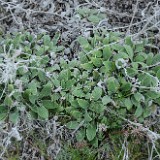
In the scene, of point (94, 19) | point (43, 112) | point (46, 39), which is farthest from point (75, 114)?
point (94, 19)

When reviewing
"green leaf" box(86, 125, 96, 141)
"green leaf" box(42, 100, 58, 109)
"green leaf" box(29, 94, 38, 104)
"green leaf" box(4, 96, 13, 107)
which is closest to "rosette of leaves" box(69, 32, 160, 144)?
"green leaf" box(86, 125, 96, 141)

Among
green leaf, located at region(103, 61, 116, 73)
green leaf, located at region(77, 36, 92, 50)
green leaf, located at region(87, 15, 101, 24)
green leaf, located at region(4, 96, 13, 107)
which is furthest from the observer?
green leaf, located at region(87, 15, 101, 24)

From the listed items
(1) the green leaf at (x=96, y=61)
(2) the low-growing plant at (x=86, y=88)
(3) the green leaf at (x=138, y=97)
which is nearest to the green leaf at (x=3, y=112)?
(2) the low-growing plant at (x=86, y=88)

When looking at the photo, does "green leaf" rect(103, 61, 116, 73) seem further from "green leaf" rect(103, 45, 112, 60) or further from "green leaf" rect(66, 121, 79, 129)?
"green leaf" rect(66, 121, 79, 129)

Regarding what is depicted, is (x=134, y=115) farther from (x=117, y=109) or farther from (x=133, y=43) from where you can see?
(x=133, y=43)

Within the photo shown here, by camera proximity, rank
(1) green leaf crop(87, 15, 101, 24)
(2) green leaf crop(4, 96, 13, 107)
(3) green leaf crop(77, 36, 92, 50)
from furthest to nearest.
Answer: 1. (1) green leaf crop(87, 15, 101, 24)
2. (3) green leaf crop(77, 36, 92, 50)
3. (2) green leaf crop(4, 96, 13, 107)

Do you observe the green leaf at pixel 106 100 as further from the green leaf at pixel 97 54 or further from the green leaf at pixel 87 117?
the green leaf at pixel 97 54

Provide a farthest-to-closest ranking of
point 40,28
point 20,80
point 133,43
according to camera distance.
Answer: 1. point 40,28
2. point 133,43
3. point 20,80

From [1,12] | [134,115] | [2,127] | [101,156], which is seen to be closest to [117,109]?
[134,115]

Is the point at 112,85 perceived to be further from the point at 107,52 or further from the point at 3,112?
the point at 3,112
